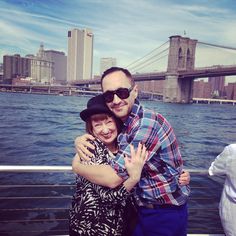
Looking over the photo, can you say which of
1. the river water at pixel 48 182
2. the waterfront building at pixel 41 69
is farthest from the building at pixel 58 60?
the river water at pixel 48 182

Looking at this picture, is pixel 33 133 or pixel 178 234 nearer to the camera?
pixel 178 234

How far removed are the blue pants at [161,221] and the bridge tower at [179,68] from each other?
55605 mm

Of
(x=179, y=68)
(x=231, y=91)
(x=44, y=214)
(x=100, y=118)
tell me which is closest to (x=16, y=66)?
(x=179, y=68)

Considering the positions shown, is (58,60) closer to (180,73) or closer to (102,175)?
(180,73)

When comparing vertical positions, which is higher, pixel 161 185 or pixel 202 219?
pixel 161 185

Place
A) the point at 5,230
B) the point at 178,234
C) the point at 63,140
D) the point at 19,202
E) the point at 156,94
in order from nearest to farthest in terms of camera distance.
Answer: the point at 178,234 < the point at 5,230 < the point at 19,202 < the point at 63,140 < the point at 156,94

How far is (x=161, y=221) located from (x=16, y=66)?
111643 mm

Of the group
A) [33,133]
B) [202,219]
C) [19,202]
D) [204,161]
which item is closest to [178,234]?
[202,219]

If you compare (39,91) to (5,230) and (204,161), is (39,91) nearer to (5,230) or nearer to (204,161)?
(204,161)

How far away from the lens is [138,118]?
4.13ft

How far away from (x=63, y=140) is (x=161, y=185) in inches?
562

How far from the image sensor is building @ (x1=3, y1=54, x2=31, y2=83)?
97.3 metres

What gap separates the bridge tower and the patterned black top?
55.7 m

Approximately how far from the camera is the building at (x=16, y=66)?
3831 inches
